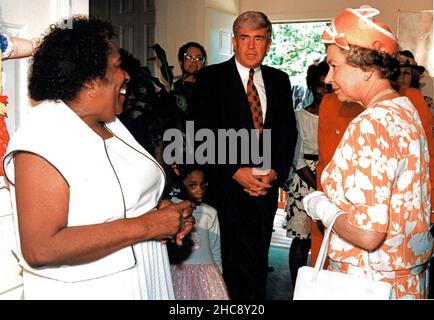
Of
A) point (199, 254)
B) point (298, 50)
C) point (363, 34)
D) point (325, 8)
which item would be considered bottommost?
point (199, 254)

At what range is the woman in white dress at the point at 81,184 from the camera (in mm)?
1269

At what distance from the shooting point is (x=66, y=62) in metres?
1.38

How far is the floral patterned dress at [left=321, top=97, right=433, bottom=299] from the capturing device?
142 cm

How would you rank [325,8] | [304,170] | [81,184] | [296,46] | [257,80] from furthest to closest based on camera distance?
[296,46] < [325,8] < [304,170] < [257,80] < [81,184]

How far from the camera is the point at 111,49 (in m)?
1.46

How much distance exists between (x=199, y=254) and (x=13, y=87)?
47.9 inches

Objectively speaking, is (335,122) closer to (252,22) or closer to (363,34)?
(252,22)

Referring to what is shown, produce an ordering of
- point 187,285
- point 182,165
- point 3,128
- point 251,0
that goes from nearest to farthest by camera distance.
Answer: point 3,128
point 187,285
point 182,165
point 251,0

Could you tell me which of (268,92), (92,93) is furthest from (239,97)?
(92,93)

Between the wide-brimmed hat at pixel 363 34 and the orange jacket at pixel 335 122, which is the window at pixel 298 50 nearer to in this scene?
the orange jacket at pixel 335 122

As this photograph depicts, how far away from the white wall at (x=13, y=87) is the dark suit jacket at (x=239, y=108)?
1236 mm

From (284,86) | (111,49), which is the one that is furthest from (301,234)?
(111,49)

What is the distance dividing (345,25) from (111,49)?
2.11 ft
